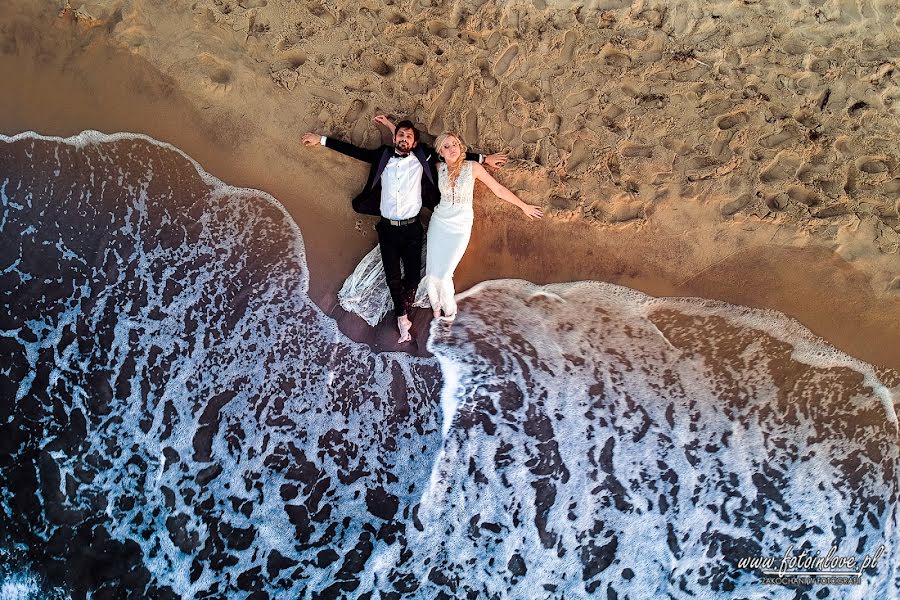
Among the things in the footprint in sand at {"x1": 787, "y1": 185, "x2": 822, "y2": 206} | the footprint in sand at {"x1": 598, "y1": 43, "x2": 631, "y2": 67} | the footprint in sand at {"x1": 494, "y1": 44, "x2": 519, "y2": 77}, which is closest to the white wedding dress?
the footprint in sand at {"x1": 494, "y1": 44, "x2": 519, "y2": 77}

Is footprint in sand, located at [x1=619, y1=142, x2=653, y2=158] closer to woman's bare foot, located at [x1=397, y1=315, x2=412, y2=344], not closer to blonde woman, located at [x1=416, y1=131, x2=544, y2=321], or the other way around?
blonde woman, located at [x1=416, y1=131, x2=544, y2=321]

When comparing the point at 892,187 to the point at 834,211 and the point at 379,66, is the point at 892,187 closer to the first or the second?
the point at 834,211

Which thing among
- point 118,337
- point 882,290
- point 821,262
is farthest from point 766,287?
point 118,337

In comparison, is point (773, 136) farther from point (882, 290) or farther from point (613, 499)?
point (613, 499)

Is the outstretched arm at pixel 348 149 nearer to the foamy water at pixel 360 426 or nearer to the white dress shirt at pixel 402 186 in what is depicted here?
the white dress shirt at pixel 402 186

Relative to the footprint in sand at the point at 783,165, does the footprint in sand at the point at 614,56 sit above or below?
above

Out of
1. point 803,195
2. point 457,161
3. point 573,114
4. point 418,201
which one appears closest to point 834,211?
point 803,195

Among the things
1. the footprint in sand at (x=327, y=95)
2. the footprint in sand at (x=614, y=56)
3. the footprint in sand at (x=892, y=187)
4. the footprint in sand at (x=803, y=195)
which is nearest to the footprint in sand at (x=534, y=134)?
the footprint in sand at (x=614, y=56)
